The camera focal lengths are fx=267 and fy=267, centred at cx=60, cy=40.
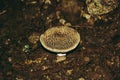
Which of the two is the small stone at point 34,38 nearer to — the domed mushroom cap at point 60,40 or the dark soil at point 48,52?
the dark soil at point 48,52

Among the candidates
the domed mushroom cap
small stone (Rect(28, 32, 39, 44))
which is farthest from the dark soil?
the domed mushroom cap

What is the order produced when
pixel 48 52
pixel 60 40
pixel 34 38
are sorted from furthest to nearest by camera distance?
pixel 34 38, pixel 48 52, pixel 60 40

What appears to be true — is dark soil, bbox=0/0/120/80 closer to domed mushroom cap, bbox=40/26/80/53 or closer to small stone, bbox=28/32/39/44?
small stone, bbox=28/32/39/44

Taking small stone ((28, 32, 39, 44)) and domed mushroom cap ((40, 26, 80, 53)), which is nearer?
domed mushroom cap ((40, 26, 80, 53))

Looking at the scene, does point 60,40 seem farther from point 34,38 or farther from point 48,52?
point 34,38

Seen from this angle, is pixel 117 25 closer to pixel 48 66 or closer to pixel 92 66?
pixel 92 66

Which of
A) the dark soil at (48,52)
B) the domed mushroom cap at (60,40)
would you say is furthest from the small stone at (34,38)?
the domed mushroom cap at (60,40)

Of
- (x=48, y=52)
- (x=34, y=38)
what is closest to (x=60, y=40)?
(x=48, y=52)
